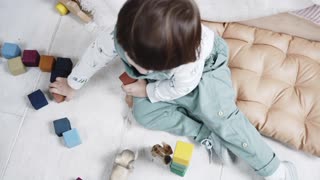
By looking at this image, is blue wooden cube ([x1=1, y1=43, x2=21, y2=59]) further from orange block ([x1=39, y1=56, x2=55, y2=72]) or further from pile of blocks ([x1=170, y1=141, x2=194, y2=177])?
pile of blocks ([x1=170, y1=141, x2=194, y2=177])

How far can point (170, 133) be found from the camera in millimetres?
979

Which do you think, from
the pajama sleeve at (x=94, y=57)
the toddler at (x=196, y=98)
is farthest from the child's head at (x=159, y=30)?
the pajama sleeve at (x=94, y=57)

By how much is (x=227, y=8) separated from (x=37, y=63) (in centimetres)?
54

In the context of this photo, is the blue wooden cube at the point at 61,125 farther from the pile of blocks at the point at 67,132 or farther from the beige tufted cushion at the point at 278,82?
the beige tufted cushion at the point at 278,82

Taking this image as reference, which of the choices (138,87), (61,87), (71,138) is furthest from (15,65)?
(138,87)

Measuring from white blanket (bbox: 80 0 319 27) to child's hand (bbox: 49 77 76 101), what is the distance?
0.67ft

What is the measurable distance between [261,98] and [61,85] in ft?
1.69

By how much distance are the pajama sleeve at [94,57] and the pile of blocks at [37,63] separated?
8cm

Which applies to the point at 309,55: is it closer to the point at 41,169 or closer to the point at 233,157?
the point at 233,157

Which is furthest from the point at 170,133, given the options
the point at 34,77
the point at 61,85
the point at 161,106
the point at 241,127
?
the point at 34,77

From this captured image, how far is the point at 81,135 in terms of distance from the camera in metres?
0.98

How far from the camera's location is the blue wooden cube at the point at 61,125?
3.13 feet

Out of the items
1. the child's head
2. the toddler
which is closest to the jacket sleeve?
the toddler

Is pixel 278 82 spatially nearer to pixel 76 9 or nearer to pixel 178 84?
pixel 178 84
